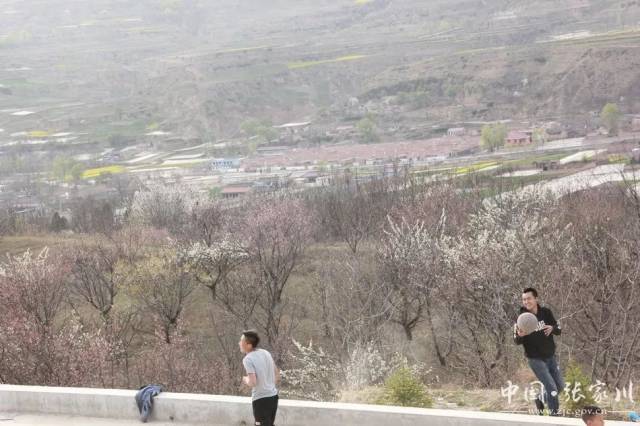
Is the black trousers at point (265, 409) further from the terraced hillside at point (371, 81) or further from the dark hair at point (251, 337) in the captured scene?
the terraced hillside at point (371, 81)

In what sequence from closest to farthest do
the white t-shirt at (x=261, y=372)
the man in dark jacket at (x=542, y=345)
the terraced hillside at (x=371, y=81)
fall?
the white t-shirt at (x=261, y=372)
the man in dark jacket at (x=542, y=345)
the terraced hillside at (x=371, y=81)

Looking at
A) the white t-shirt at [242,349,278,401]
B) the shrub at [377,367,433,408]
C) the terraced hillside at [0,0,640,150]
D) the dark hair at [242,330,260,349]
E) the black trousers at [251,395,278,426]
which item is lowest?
the shrub at [377,367,433,408]

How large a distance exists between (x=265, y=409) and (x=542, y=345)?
11.0ft

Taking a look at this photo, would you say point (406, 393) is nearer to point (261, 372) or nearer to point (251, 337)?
point (261, 372)

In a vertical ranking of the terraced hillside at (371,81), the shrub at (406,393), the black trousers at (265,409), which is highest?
the terraced hillside at (371,81)

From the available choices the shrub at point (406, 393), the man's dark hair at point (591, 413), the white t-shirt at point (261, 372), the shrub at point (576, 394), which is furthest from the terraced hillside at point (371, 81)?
the white t-shirt at point (261, 372)

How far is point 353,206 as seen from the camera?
49.9 m

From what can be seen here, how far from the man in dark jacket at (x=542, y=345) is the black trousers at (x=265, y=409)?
9.59ft

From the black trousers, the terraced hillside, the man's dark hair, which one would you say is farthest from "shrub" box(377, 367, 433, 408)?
the terraced hillside

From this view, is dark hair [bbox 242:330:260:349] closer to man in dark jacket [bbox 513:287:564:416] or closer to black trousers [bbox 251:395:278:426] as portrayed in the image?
black trousers [bbox 251:395:278:426]

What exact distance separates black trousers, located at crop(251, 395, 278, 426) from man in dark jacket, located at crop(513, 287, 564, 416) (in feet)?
9.59

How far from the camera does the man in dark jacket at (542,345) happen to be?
360 inches

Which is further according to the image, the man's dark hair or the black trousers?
the black trousers

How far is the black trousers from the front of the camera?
841 cm
